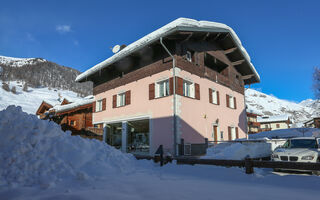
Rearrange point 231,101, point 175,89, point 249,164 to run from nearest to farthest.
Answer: point 249,164, point 175,89, point 231,101

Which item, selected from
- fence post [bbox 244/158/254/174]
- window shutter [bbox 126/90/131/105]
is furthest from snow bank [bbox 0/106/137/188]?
window shutter [bbox 126/90/131/105]

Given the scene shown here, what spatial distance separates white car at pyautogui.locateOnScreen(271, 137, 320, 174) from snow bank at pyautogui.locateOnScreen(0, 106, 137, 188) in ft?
18.2

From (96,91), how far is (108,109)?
2.97 metres

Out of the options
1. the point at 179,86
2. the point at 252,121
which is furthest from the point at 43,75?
the point at 179,86

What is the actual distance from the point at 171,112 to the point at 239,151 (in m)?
4.37

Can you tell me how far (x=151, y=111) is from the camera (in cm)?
1364

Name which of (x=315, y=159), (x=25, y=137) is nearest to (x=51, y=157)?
(x=25, y=137)

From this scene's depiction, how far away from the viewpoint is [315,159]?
708 cm

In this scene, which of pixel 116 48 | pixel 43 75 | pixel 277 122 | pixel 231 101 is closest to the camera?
pixel 116 48

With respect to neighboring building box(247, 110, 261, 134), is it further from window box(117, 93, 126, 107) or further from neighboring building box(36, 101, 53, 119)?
neighboring building box(36, 101, 53, 119)

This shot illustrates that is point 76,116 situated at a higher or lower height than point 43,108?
lower

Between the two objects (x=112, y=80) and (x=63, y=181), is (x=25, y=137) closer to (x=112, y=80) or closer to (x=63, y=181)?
(x=63, y=181)

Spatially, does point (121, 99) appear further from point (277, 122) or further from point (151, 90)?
point (277, 122)

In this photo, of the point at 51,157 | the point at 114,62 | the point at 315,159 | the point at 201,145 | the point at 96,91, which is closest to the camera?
the point at 51,157
